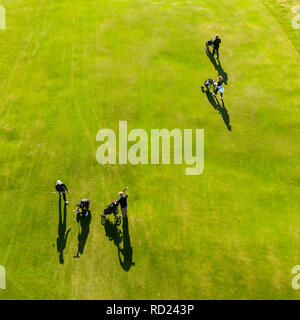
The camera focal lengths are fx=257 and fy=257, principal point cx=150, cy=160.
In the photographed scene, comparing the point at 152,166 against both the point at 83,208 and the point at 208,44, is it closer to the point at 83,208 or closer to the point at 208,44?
the point at 83,208

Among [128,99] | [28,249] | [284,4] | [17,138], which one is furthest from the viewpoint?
[284,4]

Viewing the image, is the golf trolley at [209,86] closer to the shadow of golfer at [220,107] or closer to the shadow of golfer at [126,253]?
the shadow of golfer at [220,107]

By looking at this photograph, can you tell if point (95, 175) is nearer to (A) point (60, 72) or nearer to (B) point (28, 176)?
(B) point (28, 176)

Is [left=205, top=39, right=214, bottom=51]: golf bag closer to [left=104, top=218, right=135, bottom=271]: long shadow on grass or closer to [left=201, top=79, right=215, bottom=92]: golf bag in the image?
[left=201, top=79, right=215, bottom=92]: golf bag

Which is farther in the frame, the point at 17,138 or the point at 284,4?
the point at 284,4

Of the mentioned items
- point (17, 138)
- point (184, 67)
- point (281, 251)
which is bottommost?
point (281, 251)

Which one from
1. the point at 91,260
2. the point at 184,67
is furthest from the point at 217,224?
the point at 184,67

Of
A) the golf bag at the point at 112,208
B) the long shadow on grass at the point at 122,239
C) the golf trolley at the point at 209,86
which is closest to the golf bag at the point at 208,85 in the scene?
the golf trolley at the point at 209,86
